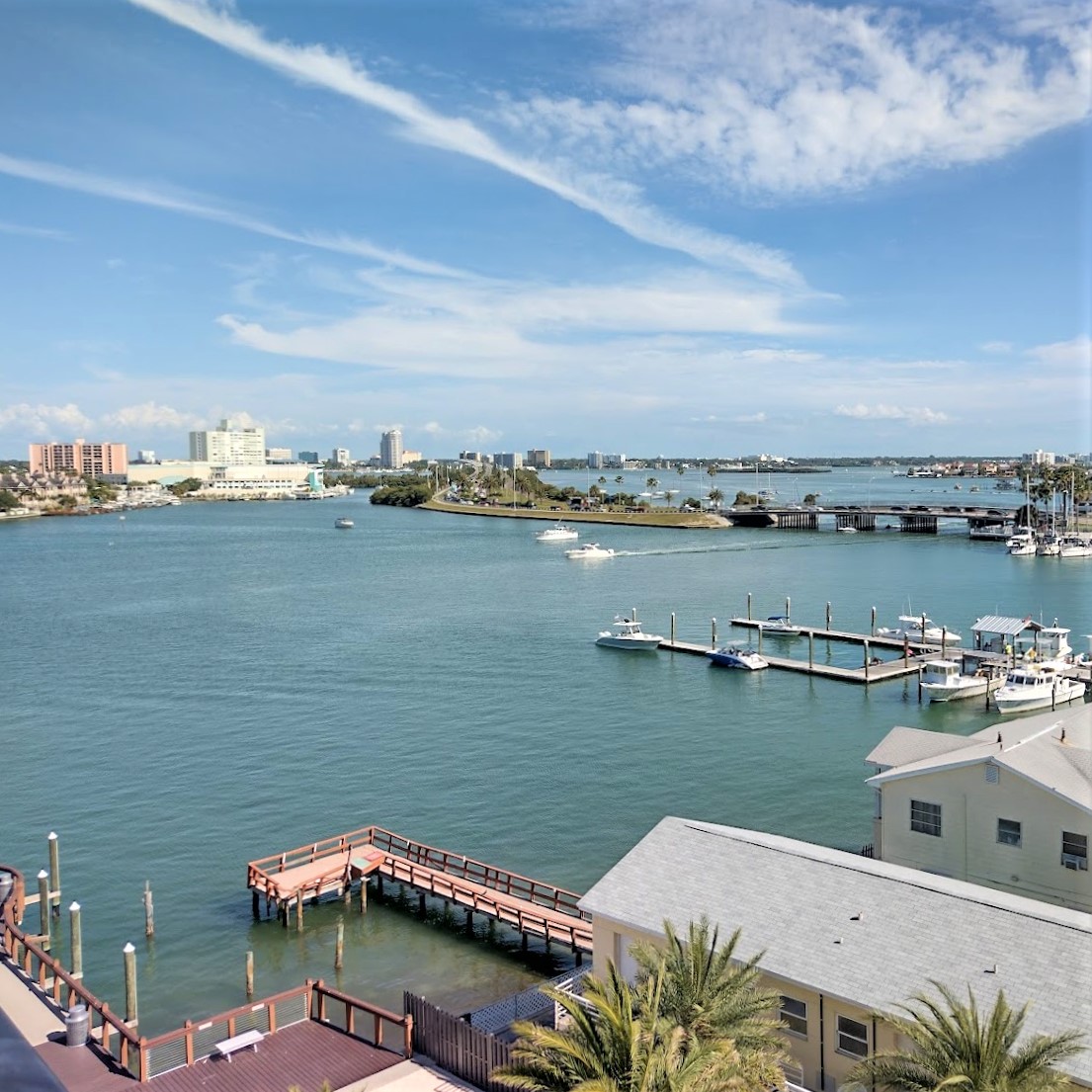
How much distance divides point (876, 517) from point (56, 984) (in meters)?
168

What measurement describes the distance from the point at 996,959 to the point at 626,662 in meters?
43.6

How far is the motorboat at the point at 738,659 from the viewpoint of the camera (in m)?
54.8

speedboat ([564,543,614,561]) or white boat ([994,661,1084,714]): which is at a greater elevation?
speedboat ([564,543,614,561])

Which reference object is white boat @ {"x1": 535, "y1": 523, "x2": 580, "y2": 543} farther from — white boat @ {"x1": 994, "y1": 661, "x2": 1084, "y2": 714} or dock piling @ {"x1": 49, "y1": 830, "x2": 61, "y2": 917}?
dock piling @ {"x1": 49, "y1": 830, "x2": 61, "y2": 917}

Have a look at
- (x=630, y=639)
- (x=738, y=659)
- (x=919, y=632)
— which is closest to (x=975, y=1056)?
(x=738, y=659)

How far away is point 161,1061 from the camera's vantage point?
1650cm

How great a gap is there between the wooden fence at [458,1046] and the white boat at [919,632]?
47.4 m

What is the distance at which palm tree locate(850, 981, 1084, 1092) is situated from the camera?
1112 centimetres

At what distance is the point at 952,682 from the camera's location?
159 feet

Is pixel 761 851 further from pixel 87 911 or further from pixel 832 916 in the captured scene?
pixel 87 911

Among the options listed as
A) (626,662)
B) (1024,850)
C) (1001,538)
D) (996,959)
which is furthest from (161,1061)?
(1001,538)

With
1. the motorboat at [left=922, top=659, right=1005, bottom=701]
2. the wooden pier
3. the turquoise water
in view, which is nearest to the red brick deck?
the turquoise water

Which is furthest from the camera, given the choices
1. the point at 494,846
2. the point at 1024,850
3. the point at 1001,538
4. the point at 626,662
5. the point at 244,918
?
the point at 1001,538

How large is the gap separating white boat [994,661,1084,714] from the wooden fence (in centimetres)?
3695
